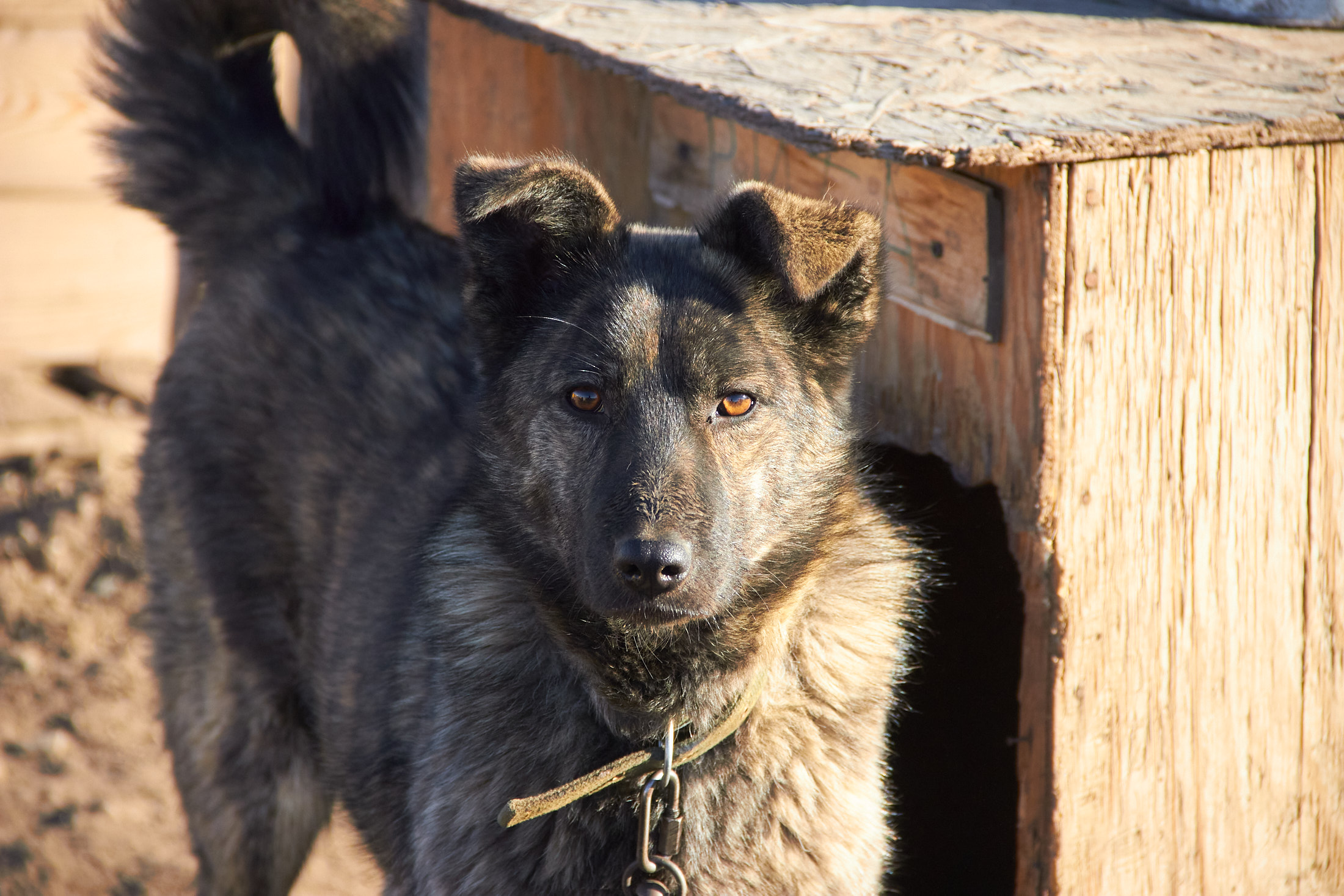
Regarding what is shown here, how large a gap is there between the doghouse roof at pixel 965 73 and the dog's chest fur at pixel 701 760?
822 mm

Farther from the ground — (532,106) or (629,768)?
(532,106)

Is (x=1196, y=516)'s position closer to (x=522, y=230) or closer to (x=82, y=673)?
(x=522, y=230)

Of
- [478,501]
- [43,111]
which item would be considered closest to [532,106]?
[478,501]

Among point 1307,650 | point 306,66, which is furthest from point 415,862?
point 306,66

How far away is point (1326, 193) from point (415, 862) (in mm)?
2312

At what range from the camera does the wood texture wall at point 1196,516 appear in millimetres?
2309

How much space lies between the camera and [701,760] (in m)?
2.29

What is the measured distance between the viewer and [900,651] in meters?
2.54

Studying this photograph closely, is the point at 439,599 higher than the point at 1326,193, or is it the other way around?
the point at 1326,193

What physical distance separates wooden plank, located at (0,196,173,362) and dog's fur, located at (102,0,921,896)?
213 cm

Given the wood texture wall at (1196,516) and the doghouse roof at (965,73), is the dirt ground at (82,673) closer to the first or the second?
the wood texture wall at (1196,516)

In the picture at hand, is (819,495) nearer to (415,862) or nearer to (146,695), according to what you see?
(415,862)

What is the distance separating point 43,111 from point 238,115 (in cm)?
235

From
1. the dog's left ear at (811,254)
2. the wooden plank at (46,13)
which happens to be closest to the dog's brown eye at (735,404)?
the dog's left ear at (811,254)
